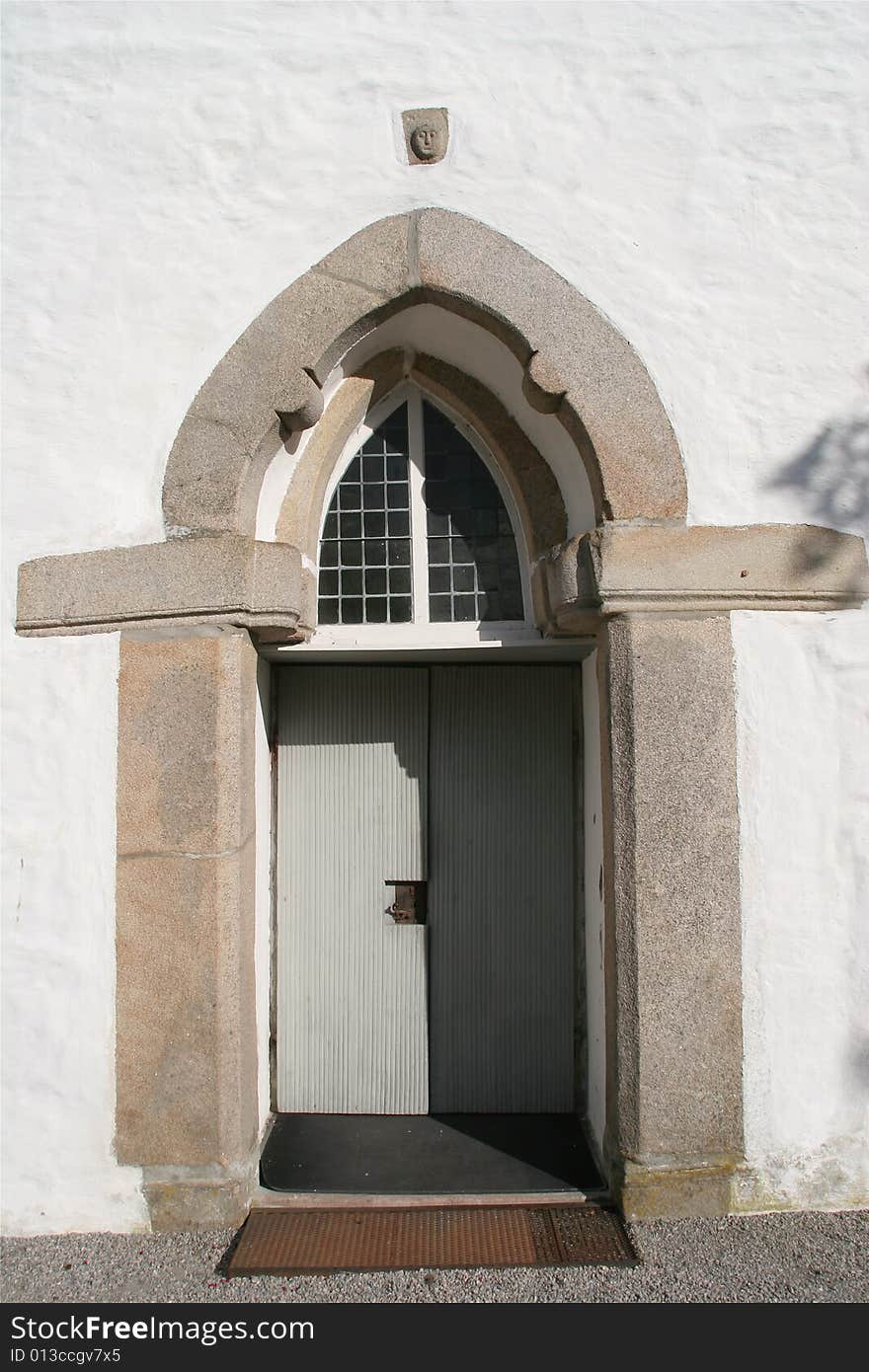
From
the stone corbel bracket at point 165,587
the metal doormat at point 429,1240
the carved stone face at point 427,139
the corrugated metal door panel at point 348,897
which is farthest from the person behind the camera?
the corrugated metal door panel at point 348,897

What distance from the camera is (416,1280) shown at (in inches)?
108

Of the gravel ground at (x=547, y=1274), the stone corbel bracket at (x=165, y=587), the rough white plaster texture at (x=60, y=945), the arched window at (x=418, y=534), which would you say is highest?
the arched window at (x=418, y=534)

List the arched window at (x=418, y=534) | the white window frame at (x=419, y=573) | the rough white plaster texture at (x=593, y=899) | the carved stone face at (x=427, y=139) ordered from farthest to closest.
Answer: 1. the arched window at (x=418, y=534)
2. the white window frame at (x=419, y=573)
3. the rough white plaster texture at (x=593, y=899)
4. the carved stone face at (x=427, y=139)

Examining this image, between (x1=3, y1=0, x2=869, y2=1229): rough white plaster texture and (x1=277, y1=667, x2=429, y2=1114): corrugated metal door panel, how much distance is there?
0.92 meters

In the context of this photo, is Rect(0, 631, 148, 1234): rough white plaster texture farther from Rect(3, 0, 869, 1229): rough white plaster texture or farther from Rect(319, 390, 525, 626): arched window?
Rect(319, 390, 525, 626): arched window

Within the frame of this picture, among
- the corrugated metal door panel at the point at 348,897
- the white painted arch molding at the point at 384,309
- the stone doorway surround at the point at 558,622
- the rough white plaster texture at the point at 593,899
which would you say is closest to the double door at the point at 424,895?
the corrugated metal door panel at the point at 348,897

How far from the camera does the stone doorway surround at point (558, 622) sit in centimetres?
301

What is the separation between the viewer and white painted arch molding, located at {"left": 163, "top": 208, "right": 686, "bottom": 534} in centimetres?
316

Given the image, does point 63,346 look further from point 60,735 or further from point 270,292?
point 60,735

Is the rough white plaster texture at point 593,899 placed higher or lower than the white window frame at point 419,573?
lower

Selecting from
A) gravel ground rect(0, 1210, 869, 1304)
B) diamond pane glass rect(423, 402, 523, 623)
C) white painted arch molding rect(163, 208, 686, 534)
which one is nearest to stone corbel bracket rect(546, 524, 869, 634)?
white painted arch molding rect(163, 208, 686, 534)

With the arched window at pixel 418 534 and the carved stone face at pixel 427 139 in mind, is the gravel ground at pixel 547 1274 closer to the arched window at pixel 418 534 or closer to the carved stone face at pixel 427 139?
the arched window at pixel 418 534

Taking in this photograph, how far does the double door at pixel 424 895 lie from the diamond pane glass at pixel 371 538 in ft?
1.20

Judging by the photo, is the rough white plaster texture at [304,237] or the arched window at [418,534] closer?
the rough white plaster texture at [304,237]
